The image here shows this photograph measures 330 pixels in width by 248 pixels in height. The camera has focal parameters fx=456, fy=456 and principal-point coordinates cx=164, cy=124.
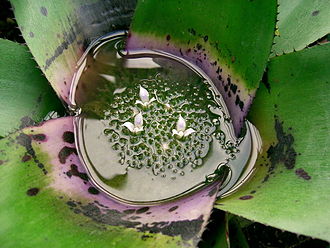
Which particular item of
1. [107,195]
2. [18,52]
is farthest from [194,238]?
[18,52]

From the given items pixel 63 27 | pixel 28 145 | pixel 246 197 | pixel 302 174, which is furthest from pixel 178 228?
pixel 63 27

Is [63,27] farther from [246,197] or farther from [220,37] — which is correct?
[246,197]

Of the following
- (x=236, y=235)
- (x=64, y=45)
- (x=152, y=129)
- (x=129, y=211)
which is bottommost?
(x=236, y=235)

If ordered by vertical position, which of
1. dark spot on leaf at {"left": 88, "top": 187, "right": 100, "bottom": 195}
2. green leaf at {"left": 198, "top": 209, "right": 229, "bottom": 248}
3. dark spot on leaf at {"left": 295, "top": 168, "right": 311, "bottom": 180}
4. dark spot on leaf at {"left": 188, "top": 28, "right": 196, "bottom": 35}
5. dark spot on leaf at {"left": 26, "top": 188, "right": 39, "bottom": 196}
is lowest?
green leaf at {"left": 198, "top": 209, "right": 229, "bottom": 248}

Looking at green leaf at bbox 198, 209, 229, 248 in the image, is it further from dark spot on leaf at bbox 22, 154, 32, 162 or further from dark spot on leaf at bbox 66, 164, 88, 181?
dark spot on leaf at bbox 22, 154, 32, 162

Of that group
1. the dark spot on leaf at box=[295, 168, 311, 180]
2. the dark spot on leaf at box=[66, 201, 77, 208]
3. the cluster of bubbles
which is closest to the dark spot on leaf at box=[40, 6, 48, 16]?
the cluster of bubbles

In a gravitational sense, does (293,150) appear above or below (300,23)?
below

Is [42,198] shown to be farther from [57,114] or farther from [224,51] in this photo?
[224,51]
